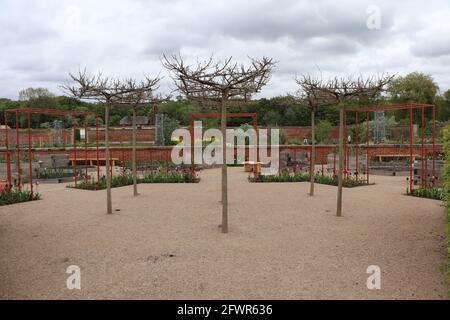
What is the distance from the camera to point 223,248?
632 cm

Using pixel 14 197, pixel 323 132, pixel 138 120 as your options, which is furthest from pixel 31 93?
pixel 14 197

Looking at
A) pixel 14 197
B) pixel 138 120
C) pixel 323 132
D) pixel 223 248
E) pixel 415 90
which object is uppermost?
pixel 415 90

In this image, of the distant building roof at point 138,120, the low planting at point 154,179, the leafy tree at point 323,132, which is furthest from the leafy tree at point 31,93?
the low planting at point 154,179

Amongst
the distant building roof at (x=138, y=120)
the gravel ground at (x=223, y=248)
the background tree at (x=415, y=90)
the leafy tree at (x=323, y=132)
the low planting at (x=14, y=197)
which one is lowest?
the gravel ground at (x=223, y=248)

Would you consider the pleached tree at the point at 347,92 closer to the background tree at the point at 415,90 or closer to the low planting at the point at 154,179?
the low planting at the point at 154,179

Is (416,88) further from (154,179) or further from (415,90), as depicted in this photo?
(154,179)

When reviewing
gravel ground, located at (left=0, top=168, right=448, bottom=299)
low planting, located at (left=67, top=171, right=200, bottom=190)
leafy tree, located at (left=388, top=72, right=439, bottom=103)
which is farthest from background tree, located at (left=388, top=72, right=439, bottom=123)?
gravel ground, located at (left=0, top=168, right=448, bottom=299)

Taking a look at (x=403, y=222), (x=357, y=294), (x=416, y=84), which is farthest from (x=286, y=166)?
→ (x=416, y=84)

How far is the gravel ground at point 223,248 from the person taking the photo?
182 inches

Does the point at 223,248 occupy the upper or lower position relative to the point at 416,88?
Answer: lower

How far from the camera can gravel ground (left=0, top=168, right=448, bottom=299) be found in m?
4.63

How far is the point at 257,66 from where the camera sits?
288 inches

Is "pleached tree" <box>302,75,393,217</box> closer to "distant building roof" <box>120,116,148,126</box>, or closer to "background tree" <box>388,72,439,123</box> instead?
"distant building roof" <box>120,116,148,126</box>
